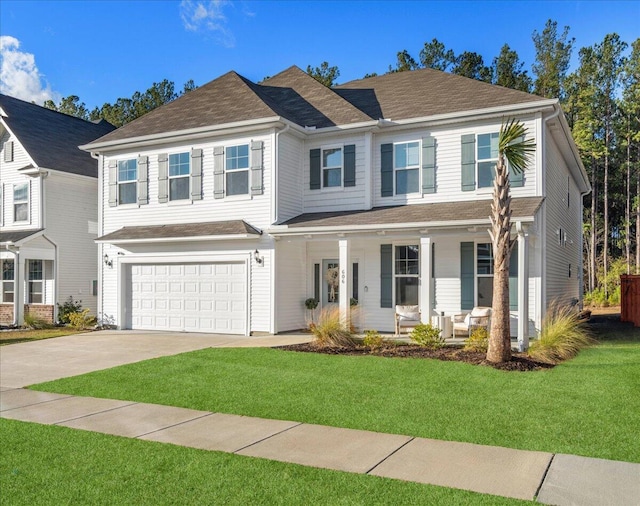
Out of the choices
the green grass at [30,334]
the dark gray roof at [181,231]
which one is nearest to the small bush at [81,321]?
the green grass at [30,334]

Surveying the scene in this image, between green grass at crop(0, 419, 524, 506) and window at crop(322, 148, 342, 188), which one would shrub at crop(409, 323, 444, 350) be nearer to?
window at crop(322, 148, 342, 188)

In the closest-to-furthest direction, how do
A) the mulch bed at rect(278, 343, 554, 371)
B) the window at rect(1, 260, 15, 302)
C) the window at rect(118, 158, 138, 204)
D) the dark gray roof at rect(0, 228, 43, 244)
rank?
1. the mulch bed at rect(278, 343, 554, 371)
2. the window at rect(118, 158, 138, 204)
3. the dark gray roof at rect(0, 228, 43, 244)
4. the window at rect(1, 260, 15, 302)

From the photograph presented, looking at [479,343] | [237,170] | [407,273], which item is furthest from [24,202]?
[479,343]

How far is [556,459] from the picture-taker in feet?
18.6

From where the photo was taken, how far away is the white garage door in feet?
54.2

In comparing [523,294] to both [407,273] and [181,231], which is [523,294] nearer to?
[407,273]

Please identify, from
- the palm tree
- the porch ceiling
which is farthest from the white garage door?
the palm tree

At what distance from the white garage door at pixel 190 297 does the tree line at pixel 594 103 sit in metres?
19.6

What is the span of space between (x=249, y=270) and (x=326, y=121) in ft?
15.4

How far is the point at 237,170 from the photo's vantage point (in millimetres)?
16578

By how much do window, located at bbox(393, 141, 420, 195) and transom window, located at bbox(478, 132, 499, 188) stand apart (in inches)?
64.4

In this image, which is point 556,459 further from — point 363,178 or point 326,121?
point 326,121

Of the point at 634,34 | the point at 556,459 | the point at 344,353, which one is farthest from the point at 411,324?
the point at 634,34

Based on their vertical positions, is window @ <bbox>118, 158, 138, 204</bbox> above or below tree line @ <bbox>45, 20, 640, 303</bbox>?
below
